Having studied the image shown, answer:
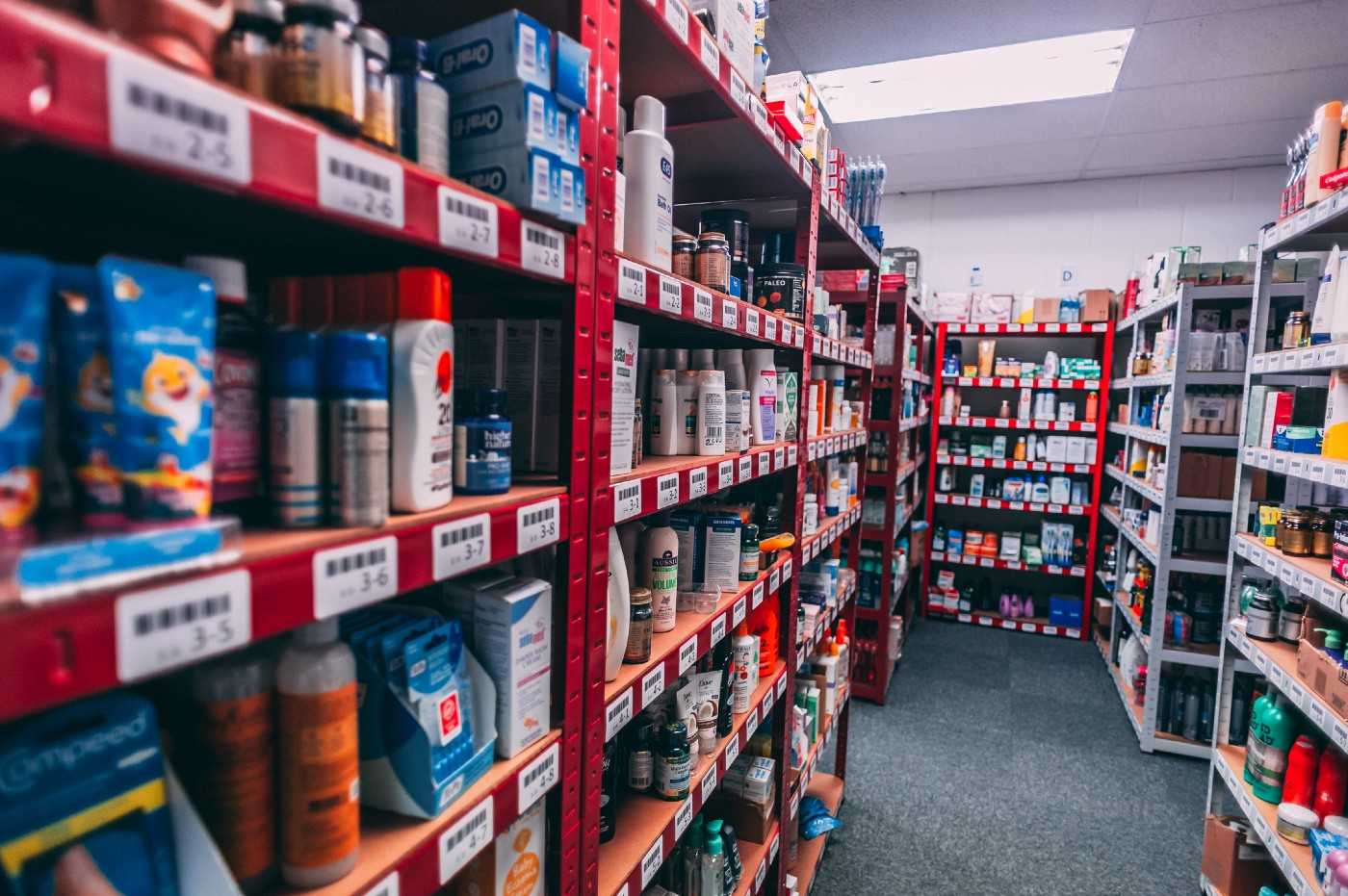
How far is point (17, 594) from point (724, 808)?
208 centimetres

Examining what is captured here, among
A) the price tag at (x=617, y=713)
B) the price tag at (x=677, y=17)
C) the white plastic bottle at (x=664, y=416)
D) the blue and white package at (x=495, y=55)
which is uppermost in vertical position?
the price tag at (x=677, y=17)

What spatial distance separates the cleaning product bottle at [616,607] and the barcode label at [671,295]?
16.1 inches

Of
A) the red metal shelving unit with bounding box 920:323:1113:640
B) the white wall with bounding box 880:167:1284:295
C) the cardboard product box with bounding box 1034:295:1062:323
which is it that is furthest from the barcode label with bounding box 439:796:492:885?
the white wall with bounding box 880:167:1284:295

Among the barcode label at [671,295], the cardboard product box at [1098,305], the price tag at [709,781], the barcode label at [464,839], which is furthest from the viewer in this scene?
the cardboard product box at [1098,305]

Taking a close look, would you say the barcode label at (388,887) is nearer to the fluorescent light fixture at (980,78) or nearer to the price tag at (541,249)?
the price tag at (541,249)

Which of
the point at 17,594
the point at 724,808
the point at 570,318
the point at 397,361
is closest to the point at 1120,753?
the point at 724,808

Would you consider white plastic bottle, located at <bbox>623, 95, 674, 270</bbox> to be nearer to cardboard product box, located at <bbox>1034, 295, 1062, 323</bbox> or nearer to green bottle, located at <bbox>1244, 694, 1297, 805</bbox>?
green bottle, located at <bbox>1244, 694, 1297, 805</bbox>

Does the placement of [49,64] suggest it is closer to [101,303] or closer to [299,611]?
[101,303]

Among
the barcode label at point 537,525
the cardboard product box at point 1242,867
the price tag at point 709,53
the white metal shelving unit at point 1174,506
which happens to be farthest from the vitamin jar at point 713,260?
the white metal shelving unit at point 1174,506

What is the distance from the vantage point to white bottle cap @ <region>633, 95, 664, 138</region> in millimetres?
1330

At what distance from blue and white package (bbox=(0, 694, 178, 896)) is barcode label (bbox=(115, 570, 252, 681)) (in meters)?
0.13

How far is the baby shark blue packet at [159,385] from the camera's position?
1.72 ft

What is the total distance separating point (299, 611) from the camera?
614 millimetres

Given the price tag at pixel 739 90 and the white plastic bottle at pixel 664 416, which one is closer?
the price tag at pixel 739 90
